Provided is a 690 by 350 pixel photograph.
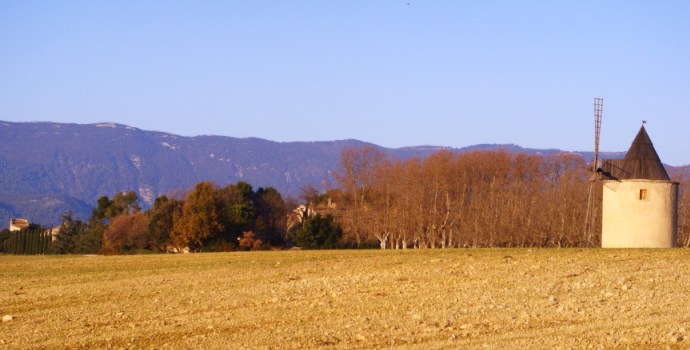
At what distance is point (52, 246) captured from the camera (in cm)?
9588

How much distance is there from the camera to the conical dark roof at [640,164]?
150ft

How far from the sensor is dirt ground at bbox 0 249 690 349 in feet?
51.6

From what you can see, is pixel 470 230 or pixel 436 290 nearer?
pixel 436 290

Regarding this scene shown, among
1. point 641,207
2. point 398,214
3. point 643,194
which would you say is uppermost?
point 643,194

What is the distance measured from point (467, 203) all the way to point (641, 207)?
36.3 m

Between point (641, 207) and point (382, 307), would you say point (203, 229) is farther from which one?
point (382, 307)

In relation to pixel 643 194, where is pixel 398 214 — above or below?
below

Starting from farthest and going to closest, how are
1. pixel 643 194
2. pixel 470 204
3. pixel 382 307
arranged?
pixel 470 204 < pixel 643 194 < pixel 382 307

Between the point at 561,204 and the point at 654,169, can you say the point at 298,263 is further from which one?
the point at 561,204

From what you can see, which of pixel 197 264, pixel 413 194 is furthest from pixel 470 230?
pixel 197 264

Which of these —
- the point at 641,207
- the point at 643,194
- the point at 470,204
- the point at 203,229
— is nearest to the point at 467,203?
the point at 470,204

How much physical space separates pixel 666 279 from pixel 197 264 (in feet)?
67.0

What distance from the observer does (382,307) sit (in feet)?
63.2

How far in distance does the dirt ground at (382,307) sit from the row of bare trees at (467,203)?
44030 millimetres
